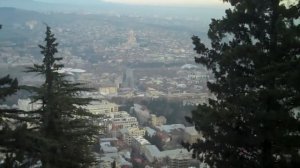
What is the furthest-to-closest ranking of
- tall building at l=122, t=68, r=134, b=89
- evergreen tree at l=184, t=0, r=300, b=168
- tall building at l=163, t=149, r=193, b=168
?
tall building at l=122, t=68, r=134, b=89, tall building at l=163, t=149, r=193, b=168, evergreen tree at l=184, t=0, r=300, b=168

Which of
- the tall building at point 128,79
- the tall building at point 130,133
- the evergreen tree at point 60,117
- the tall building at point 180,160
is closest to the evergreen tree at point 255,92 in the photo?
the evergreen tree at point 60,117

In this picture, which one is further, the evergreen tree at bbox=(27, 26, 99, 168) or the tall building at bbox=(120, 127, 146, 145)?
the tall building at bbox=(120, 127, 146, 145)

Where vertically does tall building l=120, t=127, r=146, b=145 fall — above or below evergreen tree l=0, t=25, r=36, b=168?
below

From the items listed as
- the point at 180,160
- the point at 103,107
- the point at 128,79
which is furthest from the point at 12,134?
the point at 128,79

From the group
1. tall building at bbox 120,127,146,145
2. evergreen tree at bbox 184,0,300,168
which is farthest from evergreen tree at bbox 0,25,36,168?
tall building at bbox 120,127,146,145

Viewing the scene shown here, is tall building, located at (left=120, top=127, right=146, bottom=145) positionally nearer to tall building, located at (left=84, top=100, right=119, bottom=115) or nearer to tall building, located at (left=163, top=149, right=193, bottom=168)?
tall building, located at (left=84, top=100, right=119, bottom=115)

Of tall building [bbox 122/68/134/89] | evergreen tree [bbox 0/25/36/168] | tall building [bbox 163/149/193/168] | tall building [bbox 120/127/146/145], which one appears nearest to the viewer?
evergreen tree [bbox 0/25/36/168]

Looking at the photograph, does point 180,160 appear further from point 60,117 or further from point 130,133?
point 60,117

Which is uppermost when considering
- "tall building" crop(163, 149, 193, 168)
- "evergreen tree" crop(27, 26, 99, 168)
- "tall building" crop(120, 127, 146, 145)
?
"evergreen tree" crop(27, 26, 99, 168)

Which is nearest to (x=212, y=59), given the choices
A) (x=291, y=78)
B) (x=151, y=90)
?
(x=291, y=78)
